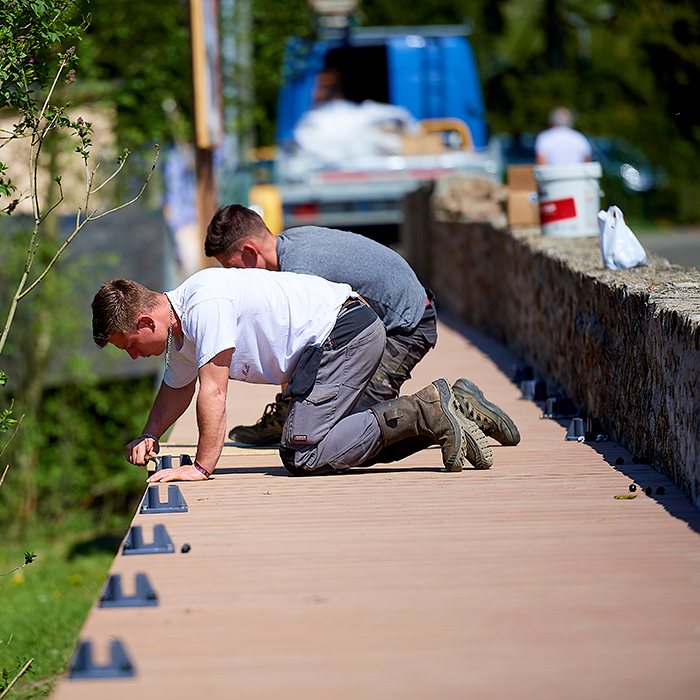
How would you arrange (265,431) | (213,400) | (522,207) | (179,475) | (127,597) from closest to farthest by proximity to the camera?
1. (127,597)
2. (213,400)
3. (179,475)
4. (265,431)
5. (522,207)

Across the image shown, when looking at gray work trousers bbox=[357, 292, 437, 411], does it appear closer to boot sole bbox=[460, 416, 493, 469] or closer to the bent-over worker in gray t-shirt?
the bent-over worker in gray t-shirt

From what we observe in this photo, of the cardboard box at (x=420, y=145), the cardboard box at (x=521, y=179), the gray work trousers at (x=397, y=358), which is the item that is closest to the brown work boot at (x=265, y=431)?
the gray work trousers at (x=397, y=358)

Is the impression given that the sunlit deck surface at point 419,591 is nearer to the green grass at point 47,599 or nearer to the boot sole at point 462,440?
the boot sole at point 462,440

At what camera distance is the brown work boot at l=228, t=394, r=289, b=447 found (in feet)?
17.4

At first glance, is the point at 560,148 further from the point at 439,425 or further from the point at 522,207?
the point at 439,425

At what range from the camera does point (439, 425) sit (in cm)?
438

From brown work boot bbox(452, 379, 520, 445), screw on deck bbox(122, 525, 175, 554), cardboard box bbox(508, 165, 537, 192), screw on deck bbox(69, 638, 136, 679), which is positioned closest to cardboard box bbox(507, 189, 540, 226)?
cardboard box bbox(508, 165, 537, 192)

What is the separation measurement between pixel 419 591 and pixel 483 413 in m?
1.79

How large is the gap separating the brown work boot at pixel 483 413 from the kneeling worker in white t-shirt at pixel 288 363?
0.21 meters

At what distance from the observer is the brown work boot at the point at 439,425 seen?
4.38 m

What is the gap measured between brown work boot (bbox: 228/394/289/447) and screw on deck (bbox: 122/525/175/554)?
1.86m

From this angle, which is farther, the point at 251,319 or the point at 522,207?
the point at 522,207

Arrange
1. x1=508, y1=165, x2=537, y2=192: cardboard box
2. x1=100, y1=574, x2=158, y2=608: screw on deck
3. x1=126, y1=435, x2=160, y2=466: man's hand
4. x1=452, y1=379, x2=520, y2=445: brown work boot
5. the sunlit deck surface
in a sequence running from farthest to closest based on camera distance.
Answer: x1=508, y1=165, x2=537, y2=192: cardboard box → x1=452, y1=379, x2=520, y2=445: brown work boot → x1=126, y1=435, x2=160, y2=466: man's hand → x1=100, y1=574, x2=158, y2=608: screw on deck → the sunlit deck surface

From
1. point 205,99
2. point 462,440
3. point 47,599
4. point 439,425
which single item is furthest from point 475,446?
point 47,599
